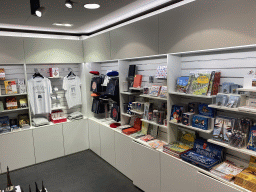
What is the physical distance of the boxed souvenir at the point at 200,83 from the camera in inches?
91.0

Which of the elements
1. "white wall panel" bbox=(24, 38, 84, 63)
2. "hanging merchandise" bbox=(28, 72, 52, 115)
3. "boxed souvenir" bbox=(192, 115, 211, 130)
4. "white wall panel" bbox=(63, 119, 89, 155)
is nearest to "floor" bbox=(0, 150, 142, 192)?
"white wall panel" bbox=(63, 119, 89, 155)

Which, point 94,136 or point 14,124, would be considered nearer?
point 14,124

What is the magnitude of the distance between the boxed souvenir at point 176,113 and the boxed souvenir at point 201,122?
217mm

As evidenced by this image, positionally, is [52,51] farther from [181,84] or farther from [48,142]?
[181,84]

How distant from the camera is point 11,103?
4.09 metres

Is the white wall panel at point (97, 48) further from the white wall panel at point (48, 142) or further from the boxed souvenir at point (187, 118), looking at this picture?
the boxed souvenir at point (187, 118)

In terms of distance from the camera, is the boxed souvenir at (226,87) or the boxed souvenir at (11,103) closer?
the boxed souvenir at (226,87)

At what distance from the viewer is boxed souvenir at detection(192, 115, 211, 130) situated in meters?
2.35

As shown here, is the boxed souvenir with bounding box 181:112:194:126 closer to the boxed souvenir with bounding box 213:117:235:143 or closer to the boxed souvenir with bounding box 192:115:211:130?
the boxed souvenir with bounding box 192:115:211:130

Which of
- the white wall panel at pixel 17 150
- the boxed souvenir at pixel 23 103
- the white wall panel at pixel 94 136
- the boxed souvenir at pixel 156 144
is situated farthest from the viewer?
the white wall panel at pixel 94 136

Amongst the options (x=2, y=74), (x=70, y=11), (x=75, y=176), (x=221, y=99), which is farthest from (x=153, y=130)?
(x=2, y=74)

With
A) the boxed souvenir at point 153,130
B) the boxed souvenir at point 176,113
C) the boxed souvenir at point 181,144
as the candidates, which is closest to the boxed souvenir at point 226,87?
the boxed souvenir at point 176,113

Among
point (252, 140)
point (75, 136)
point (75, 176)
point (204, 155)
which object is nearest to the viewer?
point (252, 140)

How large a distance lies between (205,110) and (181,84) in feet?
1.50
